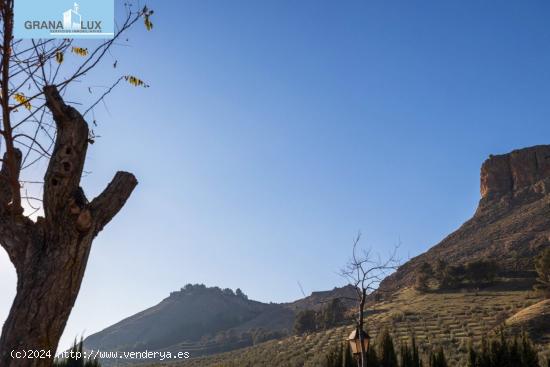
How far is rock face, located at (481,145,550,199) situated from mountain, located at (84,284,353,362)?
96.1 ft

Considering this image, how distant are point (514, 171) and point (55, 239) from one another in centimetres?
8779

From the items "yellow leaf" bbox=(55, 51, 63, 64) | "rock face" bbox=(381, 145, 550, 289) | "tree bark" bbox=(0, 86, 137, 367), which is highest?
"rock face" bbox=(381, 145, 550, 289)

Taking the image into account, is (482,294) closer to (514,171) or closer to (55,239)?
(55,239)

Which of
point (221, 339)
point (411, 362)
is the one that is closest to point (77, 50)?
point (411, 362)

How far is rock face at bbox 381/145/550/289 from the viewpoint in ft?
181

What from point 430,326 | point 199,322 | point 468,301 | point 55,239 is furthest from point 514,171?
point 55,239

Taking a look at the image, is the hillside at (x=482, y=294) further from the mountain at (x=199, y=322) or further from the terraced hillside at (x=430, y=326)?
the mountain at (x=199, y=322)

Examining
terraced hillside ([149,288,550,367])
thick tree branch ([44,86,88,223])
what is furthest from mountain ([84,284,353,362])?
thick tree branch ([44,86,88,223])

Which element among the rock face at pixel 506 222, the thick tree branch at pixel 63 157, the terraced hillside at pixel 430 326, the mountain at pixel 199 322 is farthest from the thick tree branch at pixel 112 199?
the mountain at pixel 199 322

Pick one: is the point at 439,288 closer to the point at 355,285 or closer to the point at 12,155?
the point at 355,285

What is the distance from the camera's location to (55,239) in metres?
3.62

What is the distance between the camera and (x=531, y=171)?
79250 millimetres

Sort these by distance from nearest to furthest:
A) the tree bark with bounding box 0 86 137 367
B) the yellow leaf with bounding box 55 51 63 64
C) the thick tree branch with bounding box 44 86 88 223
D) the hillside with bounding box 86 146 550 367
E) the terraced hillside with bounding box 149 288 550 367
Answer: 1. the tree bark with bounding box 0 86 137 367
2. the thick tree branch with bounding box 44 86 88 223
3. the yellow leaf with bounding box 55 51 63 64
4. the terraced hillside with bounding box 149 288 550 367
5. the hillside with bounding box 86 146 550 367

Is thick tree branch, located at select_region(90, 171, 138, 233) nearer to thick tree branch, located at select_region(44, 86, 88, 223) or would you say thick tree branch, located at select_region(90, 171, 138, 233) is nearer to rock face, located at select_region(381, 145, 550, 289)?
thick tree branch, located at select_region(44, 86, 88, 223)
